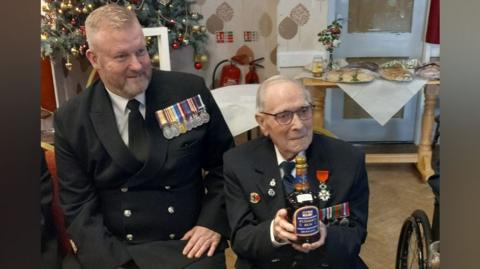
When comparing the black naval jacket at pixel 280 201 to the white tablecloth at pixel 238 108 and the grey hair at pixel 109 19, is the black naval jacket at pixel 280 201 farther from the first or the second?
the white tablecloth at pixel 238 108

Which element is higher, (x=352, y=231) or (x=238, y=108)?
(x=238, y=108)

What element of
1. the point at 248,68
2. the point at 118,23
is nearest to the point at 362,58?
the point at 248,68

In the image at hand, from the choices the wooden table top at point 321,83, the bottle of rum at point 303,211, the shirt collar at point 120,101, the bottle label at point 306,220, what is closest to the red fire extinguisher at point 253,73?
the wooden table top at point 321,83

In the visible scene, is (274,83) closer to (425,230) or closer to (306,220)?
(306,220)

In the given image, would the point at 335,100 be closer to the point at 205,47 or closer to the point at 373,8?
the point at 373,8

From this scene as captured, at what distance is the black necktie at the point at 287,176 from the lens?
1.35 m

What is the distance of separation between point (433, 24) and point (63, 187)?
288 cm

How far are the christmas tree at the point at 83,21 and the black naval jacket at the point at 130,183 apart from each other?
194 centimetres

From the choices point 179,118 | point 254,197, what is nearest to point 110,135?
point 179,118

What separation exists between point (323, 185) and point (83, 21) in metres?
2.70

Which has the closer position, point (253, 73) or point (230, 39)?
point (253, 73)

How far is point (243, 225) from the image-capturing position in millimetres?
1365

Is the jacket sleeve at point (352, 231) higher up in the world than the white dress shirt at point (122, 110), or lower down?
lower down
